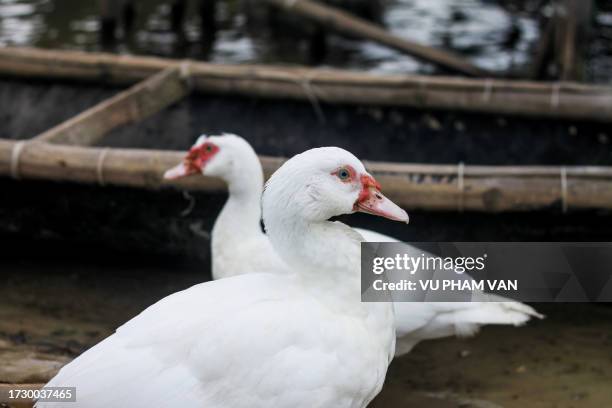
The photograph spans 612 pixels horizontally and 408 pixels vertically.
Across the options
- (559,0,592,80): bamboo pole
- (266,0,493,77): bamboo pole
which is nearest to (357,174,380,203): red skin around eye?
(559,0,592,80): bamboo pole

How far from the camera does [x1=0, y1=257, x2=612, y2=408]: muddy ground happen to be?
379 cm

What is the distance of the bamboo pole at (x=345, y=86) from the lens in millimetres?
5102

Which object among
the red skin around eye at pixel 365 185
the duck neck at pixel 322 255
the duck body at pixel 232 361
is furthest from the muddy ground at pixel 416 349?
the red skin around eye at pixel 365 185

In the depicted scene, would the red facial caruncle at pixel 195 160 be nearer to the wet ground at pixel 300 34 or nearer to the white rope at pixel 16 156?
the white rope at pixel 16 156

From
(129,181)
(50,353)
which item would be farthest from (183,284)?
(50,353)

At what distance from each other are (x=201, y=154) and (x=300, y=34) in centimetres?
512

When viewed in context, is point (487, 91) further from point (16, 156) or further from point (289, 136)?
point (16, 156)

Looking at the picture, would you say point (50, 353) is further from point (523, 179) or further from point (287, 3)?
point (287, 3)

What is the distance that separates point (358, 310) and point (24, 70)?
3.73 m

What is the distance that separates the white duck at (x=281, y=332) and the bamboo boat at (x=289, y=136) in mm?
1314

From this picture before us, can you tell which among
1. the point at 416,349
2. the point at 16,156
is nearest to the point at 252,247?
the point at 416,349

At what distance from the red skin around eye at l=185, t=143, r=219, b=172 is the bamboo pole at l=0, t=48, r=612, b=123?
151cm

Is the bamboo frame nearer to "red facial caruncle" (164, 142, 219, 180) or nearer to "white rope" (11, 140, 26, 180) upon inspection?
"white rope" (11, 140, 26, 180)

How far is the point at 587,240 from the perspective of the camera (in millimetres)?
4188
